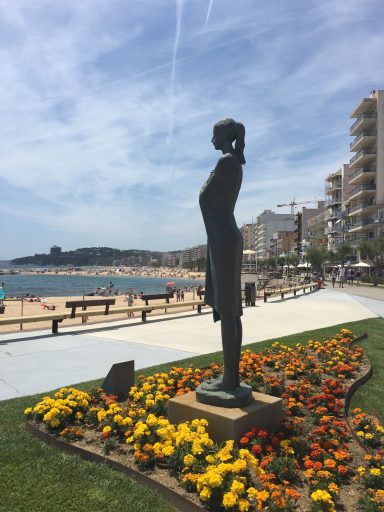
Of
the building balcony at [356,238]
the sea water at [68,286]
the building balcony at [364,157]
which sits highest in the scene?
the building balcony at [364,157]

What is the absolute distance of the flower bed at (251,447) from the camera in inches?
133

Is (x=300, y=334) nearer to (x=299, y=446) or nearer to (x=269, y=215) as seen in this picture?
(x=299, y=446)

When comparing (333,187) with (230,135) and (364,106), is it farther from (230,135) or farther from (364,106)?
(230,135)

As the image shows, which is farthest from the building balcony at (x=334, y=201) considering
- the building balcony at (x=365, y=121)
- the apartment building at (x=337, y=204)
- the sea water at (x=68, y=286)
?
the sea water at (x=68, y=286)

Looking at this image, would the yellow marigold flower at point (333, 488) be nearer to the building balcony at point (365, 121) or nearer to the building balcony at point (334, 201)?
the building balcony at point (365, 121)

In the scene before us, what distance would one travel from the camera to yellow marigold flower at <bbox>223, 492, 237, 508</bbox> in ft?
10.4

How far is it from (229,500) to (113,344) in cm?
741

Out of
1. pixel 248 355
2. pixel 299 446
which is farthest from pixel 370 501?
pixel 248 355

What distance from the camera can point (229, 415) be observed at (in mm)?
4277

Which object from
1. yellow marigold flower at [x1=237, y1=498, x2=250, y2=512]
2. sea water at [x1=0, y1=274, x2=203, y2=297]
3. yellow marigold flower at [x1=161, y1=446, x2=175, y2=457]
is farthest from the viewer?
sea water at [x1=0, y1=274, x2=203, y2=297]

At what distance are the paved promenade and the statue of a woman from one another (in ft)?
10.8

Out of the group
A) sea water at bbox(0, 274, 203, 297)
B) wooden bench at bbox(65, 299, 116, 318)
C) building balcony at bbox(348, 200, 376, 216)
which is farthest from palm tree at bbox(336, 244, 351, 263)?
wooden bench at bbox(65, 299, 116, 318)

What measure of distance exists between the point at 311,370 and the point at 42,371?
4649mm

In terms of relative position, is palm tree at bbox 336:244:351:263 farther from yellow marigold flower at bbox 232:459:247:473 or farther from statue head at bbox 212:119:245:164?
yellow marigold flower at bbox 232:459:247:473
